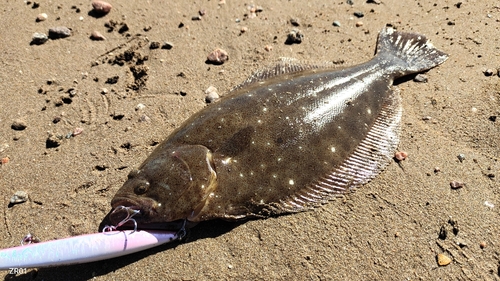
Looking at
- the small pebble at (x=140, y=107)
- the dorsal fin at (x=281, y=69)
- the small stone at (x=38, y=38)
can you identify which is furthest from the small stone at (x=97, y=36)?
the dorsal fin at (x=281, y=69)

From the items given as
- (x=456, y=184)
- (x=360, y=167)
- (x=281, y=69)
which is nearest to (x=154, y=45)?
(x=281, y=69)

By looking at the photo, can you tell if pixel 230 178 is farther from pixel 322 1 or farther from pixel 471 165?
pixel 322 1

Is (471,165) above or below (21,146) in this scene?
above

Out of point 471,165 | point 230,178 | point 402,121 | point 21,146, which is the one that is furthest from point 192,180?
point 471,165

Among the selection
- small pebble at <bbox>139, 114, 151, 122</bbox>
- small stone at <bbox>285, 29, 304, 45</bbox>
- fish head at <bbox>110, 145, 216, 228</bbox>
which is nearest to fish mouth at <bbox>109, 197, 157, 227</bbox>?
fish head at <bbox>110, 145, 216, 228</bbox>

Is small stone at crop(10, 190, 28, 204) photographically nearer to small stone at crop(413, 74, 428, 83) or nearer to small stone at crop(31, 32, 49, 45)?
small stone at crop(31, 32, 49, 45)

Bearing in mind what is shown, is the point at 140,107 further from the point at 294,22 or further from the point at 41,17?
the point at 294,22
